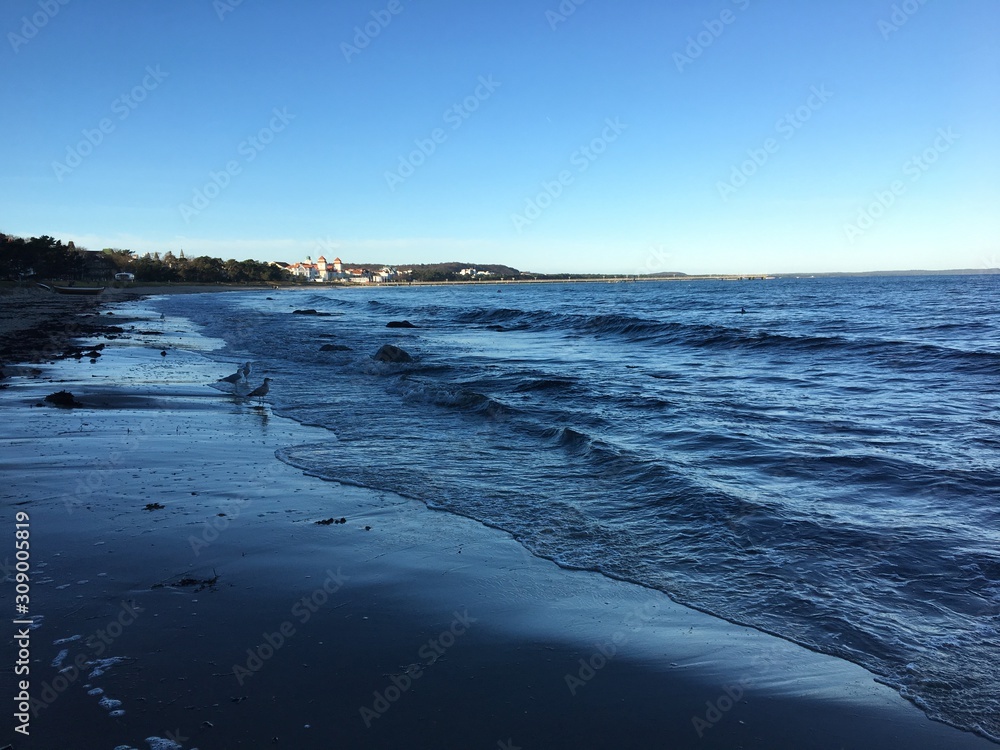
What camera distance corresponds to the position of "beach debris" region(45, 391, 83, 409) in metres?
11.0

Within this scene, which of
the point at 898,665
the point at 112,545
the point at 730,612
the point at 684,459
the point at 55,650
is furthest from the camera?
the point at 684,459

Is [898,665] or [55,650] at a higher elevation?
[55,650]

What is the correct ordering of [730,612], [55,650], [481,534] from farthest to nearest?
[481,534] < [730,612] < [55,650]

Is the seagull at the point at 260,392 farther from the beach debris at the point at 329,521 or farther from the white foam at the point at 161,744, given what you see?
the white foam at the point at 161,744

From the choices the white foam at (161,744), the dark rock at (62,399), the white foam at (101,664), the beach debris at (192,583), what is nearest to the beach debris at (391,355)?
the dark rock at (62,399)

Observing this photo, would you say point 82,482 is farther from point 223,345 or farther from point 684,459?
point 223,345

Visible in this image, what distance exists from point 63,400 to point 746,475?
11482mm

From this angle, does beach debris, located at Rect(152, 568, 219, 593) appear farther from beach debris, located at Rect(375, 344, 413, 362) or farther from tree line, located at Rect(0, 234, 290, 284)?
tree line, located at Rect(0, 234, 290, 284)

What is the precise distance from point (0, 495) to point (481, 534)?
4768 mm

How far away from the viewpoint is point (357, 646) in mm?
3801

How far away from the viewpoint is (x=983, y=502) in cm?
684

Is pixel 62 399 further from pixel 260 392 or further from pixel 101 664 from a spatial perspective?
pixel 101 664

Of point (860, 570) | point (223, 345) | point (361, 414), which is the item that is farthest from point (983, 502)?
point (223, 345)

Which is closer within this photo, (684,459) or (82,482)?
(82,482)
